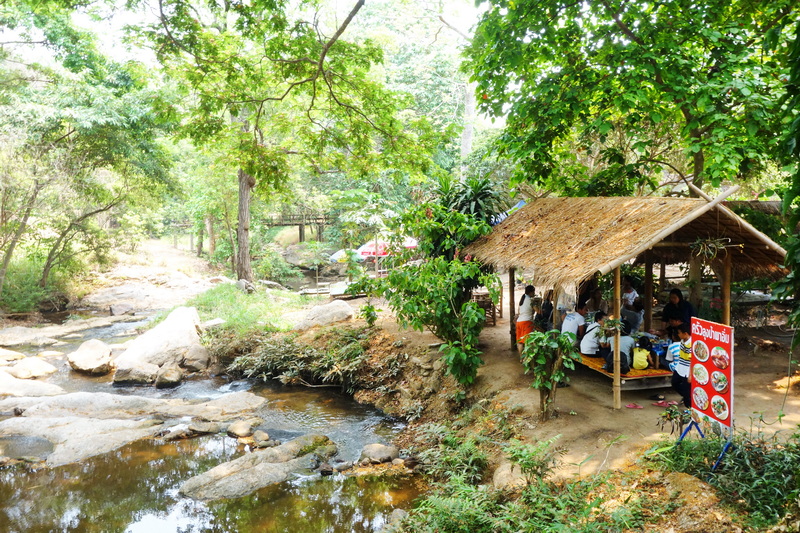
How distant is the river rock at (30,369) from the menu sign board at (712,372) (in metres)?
12.1

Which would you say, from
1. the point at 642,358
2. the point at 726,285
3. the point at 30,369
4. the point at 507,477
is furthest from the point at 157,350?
the point at 726,285

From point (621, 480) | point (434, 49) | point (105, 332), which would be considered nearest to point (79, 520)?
point (621, 480)

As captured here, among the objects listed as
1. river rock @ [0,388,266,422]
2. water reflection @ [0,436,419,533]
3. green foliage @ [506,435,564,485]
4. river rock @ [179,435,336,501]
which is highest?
green foliage @ [506,435,564,485]

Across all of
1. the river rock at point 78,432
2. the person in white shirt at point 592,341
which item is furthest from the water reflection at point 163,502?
the person in white shirt at point 592,341

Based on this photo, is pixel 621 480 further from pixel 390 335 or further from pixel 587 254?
pixel 390 335

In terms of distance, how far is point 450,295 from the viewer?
773 centimetres

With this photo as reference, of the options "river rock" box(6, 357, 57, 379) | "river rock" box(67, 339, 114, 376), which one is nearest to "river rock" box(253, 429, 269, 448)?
"river rock" box(67, 339, 114, 376)

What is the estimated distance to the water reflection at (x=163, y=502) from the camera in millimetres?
5707

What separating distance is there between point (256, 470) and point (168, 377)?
198 inches

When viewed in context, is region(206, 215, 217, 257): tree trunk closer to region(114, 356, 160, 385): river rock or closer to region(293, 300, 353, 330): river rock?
region(293, 300, 353, 330): river rock

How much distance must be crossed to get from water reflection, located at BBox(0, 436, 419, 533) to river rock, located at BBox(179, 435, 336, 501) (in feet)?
0.44

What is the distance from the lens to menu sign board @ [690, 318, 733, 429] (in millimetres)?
4441

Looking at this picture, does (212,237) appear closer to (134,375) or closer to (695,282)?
(134,375)

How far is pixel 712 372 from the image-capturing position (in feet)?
15.1
